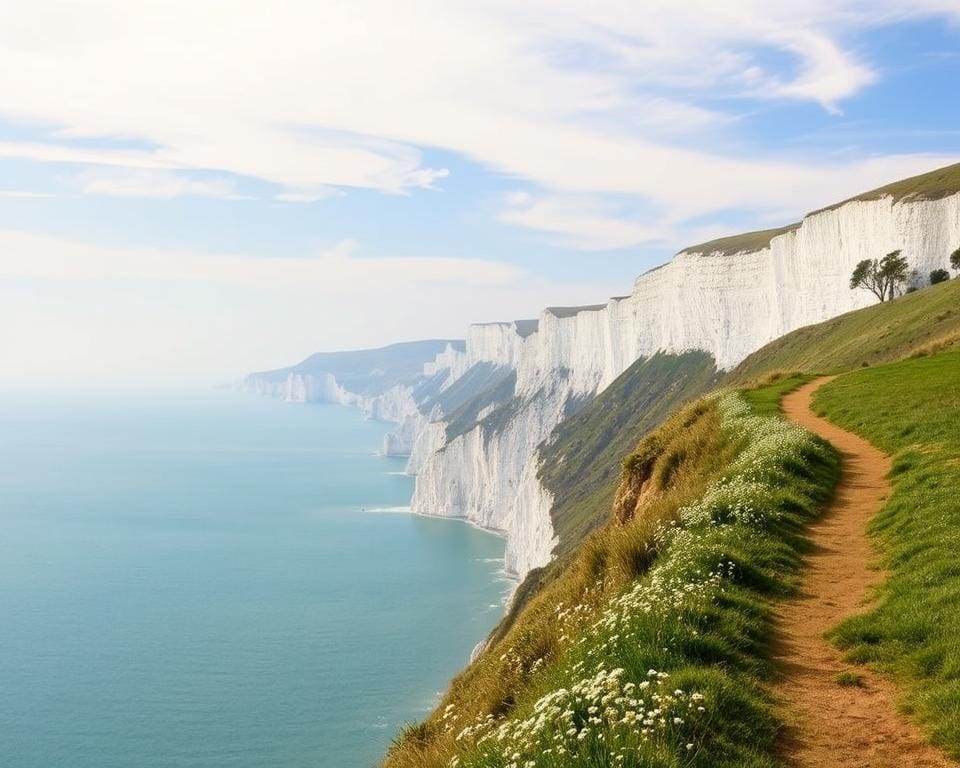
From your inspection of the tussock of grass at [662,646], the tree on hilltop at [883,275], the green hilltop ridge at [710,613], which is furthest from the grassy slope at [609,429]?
the tussock of grass at [662,646]

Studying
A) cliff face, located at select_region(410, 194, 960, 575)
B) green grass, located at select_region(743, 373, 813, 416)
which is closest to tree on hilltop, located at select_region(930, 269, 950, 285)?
cliff face, located at select_region(410, 194, 960, 575)

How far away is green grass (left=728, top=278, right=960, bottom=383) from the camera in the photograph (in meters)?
48.1

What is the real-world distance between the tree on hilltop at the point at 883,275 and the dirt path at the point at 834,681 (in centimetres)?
7537

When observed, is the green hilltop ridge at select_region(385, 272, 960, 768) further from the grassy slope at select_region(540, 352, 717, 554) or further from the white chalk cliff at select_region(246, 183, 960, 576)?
the grassy slope at select_region(540, 352, 717, 554)

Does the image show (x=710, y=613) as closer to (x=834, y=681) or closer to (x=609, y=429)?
(x=834, y=681)

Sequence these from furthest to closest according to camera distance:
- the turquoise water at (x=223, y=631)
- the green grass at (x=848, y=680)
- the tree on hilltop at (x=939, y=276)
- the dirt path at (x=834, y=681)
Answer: the tree on hilltop at (x=939, y=276) < the turquoise water at (x=223, y=631) < the green grass at (x=848, y=680) < the dirt path at (x=834, y=681)

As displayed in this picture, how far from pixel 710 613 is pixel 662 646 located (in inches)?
49.6

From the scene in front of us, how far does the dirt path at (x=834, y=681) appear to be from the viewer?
18.2 ft

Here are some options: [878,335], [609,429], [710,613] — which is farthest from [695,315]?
[710,613]

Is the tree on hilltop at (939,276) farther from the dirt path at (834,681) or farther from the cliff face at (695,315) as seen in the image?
the dirt path at (834,681)

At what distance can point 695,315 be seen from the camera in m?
152

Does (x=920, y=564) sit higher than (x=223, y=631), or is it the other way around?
(x=920, y=564)

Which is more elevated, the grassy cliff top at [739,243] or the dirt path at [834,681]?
the grassy cliff top at [739,243]

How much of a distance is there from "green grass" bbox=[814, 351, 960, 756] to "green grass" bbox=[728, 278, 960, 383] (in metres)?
17.2
